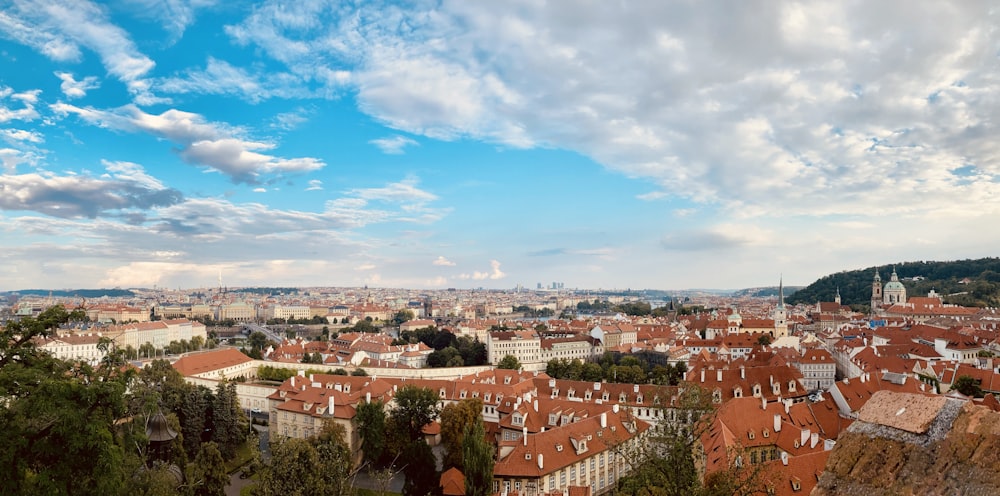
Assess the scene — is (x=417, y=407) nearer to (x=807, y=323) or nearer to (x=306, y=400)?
(x=306, y=400)

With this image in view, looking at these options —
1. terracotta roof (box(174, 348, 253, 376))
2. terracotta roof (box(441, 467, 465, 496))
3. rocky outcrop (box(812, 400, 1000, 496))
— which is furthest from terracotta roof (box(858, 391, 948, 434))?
terracotta roof (box(174, 348, 253, 376))

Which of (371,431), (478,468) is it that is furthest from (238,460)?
(478,468)

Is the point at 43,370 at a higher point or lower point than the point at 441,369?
higher

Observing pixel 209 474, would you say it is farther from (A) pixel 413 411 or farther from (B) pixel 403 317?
(B) pixel 403 317

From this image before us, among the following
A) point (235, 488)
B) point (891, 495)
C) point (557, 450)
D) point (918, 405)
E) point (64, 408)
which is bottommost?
point (235, 488)


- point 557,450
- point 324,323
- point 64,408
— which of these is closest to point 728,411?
point 557,450

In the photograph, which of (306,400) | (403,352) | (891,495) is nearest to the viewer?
(891,495)
